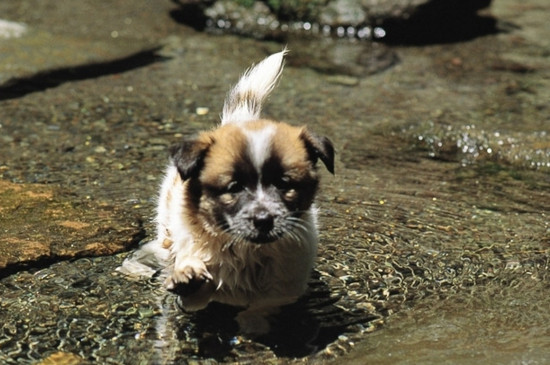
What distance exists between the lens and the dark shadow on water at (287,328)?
3936mm

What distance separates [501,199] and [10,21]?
619cm

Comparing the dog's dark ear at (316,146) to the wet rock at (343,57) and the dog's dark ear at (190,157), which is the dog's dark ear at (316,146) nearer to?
the dog's dark ear at (190,157)

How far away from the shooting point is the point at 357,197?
5.73 m

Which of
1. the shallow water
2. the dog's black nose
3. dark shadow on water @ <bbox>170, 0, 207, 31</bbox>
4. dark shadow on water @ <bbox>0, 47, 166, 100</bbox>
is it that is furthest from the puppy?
dark shadow on water @ <bbox>170, 0, 207, 31</bbox>

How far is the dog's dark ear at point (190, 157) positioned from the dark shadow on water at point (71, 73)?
4.03 metres

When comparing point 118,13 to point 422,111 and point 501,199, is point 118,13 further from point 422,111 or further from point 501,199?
point 501,199

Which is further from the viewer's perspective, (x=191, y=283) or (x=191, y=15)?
(x=191, y=15)

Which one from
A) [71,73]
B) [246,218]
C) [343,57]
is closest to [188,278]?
[246,218]

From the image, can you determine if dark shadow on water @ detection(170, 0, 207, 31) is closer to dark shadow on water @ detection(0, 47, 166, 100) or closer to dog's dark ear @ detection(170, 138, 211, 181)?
dark shadow on water @ detection(0, 47, 166, 100)

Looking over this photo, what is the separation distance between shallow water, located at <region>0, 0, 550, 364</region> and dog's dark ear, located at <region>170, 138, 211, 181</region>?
72 cm

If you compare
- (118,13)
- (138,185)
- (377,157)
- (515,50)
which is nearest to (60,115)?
(138,185)

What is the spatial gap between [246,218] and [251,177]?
0.61ft

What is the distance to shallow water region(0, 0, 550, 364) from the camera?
13.0 feet

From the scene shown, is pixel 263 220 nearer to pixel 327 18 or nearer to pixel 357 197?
pixel 357 197
